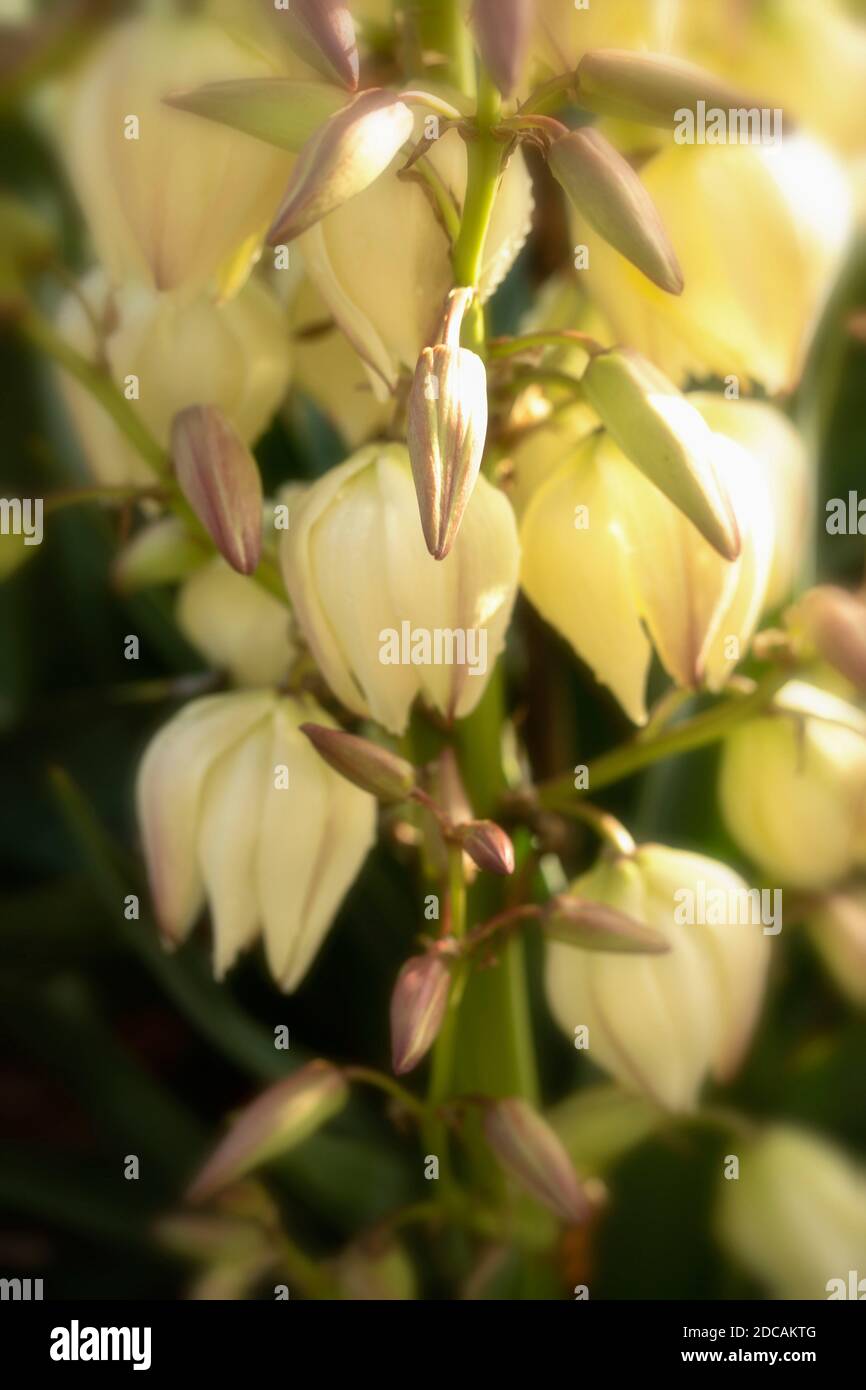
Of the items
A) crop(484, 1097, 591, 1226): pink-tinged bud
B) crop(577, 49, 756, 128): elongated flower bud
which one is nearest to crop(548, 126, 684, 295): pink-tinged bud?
crop(577, 49, 756, 128): elongated flower bud

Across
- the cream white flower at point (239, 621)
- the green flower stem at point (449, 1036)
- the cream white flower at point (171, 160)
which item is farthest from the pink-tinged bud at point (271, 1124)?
Result: the cream white flower at point (171, 160)

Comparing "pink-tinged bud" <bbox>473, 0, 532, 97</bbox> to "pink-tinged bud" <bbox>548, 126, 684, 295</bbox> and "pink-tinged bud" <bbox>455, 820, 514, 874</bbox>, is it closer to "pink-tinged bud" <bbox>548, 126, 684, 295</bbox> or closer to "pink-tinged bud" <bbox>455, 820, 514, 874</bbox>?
"pink-tinged bud" <bbox>548, 126, 684, 295</bbox>

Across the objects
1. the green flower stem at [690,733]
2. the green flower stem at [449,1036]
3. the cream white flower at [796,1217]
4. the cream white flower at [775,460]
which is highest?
the cream white flower at [775,460]

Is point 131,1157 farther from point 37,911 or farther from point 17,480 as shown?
point 17,480

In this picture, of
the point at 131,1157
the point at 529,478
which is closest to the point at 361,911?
the point at 131,1157

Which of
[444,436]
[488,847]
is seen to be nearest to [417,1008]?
[488,847]

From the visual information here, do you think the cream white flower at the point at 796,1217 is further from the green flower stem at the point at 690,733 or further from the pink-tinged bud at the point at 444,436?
the pink-tinged bud at the point at 444,436

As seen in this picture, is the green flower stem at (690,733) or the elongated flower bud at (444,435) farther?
the green flower stem at (690,733)
